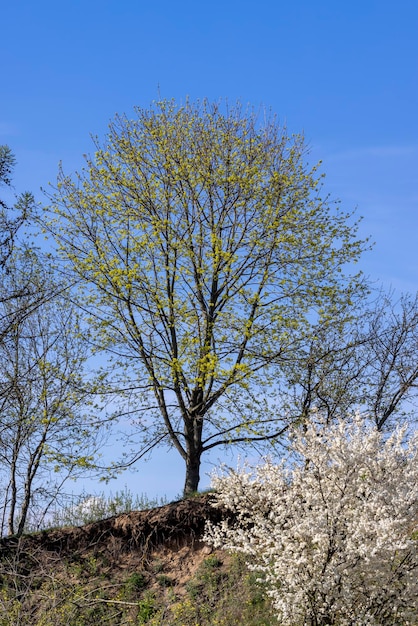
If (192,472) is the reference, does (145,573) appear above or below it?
below

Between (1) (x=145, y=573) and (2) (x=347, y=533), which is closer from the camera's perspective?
(2) (x=347, y=533)

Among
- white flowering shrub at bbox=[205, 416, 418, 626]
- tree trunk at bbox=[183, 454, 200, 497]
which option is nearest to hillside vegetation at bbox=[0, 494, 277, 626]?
white flowering shrub at bbox=[205, 416, 418, 626]

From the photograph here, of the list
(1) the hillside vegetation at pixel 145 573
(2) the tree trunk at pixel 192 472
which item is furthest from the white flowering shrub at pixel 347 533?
(2) the tree trunk at pixel 192 472

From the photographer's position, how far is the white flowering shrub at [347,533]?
8.66 meters

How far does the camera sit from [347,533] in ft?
28.7

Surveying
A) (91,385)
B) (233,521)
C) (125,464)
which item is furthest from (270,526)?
(91,385)

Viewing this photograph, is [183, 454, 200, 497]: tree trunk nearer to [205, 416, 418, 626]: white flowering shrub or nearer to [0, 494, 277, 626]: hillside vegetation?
[0, 494, 277, 626]: hillside vegetation

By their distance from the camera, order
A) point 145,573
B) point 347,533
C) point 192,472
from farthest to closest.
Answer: point 192,472 → point 145,573 → point 347,533

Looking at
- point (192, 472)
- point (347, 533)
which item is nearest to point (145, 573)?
point (192, 472)

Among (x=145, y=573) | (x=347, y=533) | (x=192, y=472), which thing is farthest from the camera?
(x=192, y=472)

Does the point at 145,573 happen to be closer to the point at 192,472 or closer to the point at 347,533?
the point at 192,472

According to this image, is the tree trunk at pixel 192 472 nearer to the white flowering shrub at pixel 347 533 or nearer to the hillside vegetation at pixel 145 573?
the hillside vegetation at pixel 145 573

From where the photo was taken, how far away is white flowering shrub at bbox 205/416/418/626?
Result: 866 centimetres

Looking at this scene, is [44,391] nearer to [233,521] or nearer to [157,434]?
[157,434]
